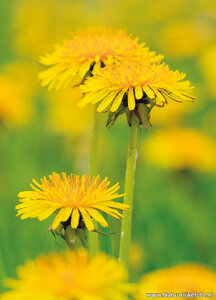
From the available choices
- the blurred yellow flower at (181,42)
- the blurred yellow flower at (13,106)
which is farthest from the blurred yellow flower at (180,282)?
the blurred yellow flower at (181,42)

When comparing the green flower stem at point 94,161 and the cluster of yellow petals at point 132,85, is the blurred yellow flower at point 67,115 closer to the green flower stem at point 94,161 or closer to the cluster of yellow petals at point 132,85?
the green flower stem at point 94,161

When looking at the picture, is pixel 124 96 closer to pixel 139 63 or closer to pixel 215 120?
pixel 139 63

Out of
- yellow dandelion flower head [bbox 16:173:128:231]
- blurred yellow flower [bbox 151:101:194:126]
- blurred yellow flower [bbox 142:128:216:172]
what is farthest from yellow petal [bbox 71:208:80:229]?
blurred yellow flower [bbox 151:101:194:126]

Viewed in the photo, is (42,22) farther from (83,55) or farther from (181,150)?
(83,55)

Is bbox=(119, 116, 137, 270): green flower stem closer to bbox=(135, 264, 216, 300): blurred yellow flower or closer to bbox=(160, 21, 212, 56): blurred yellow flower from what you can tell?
bbox=(135, 264, 216, 300): blurred yellow flower

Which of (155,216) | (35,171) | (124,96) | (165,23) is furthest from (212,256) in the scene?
(165,23)
